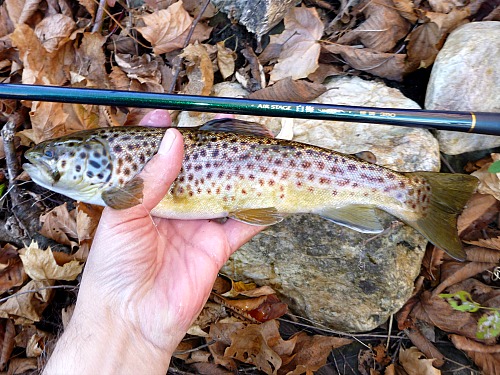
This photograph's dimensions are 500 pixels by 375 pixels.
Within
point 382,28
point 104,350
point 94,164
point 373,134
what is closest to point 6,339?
point 104,350

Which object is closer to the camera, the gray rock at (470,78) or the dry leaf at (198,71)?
the gray rock at (470,78)

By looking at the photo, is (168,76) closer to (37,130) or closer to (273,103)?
(37,130)

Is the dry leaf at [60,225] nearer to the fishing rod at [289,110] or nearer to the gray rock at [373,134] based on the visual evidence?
the fishing rod at [289,110]

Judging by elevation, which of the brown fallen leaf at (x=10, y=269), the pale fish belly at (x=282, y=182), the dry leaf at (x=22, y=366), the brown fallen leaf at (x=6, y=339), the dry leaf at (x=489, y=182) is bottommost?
the dry leaf at (x=22, y=366)

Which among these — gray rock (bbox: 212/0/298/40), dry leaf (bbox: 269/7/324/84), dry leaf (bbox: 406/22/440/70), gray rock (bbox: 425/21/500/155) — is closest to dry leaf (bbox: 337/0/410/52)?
dry leaf (bbox: 406/22/440/70)

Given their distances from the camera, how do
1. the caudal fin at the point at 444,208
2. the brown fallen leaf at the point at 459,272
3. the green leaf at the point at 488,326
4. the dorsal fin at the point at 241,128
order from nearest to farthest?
the caudal fin at the point at 444,208 < the dorsal fin at the point at 241,128 < the green leaf at the point at 488,326 < the brown fallen leaf at the point at 459,272

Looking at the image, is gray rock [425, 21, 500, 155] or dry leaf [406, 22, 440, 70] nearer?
gray rock [425, 21, 500, 155]

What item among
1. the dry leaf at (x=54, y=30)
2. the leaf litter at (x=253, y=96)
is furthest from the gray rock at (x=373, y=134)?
the dry leaf at (x=54, y=30)

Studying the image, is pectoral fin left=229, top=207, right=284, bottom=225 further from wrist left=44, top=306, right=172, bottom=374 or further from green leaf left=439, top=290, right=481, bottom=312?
green leaf left=439, top=290, right=481, bottom=312
